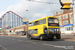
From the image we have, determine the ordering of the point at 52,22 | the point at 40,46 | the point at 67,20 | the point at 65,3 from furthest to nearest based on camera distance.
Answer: the point at 67,20, the point at 52,22, the point at 65,3, the point at 40,46

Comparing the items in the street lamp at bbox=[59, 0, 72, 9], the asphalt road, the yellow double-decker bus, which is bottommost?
the asphalt road

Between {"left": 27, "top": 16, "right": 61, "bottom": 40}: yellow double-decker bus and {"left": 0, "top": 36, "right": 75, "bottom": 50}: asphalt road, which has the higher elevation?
{"left": 27, "top": 16, "right": 61, "bottom": 40}: yellow double-decker bus

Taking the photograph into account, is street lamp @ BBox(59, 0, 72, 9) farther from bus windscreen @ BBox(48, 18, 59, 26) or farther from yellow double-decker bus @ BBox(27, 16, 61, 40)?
Answer: bus windscreen @ BBox(48, 18, 59, 26)

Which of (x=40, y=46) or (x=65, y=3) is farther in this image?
(x=65, y=3)

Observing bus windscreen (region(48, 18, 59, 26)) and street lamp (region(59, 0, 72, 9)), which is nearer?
street lamp (region(59, 0, 72, 9))

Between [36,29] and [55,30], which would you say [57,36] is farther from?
[36,29]

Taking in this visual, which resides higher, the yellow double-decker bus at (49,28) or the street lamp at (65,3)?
the street lamp at (65,3)

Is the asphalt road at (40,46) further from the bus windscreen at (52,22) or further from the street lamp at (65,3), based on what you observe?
the bus windscreen at (52,22)

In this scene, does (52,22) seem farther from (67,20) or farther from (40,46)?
(67,20)

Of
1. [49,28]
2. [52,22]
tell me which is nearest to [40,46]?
[49,28]

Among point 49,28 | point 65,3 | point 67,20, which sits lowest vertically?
point 49,28

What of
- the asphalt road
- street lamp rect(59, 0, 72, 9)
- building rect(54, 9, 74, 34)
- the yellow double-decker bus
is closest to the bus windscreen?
the yellow double-decker bus

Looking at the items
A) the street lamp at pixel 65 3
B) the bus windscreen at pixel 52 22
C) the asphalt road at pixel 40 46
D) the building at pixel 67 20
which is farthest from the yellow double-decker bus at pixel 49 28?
the building at pixel 67 20

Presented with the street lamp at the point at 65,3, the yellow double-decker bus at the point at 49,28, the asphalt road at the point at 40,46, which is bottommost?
the asphalt road at the point at 40,46
